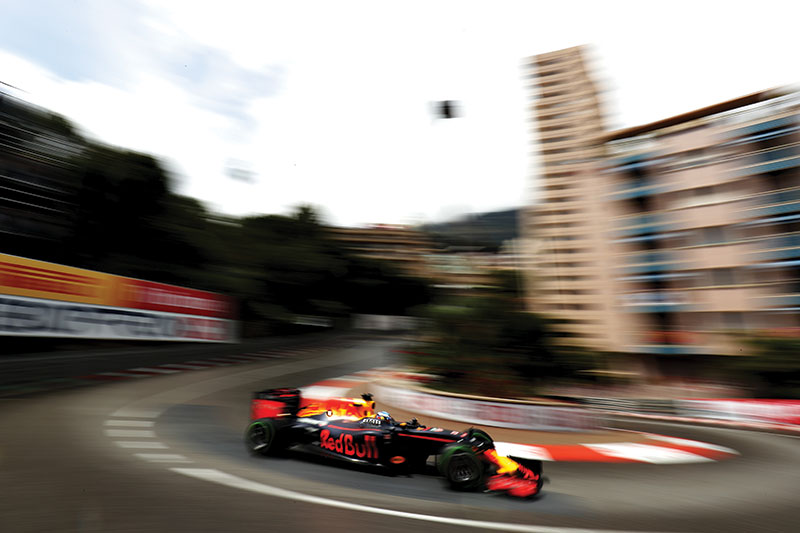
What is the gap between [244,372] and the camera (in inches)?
759

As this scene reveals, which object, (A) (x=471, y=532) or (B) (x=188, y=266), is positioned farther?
(B) (x=188, y=266)

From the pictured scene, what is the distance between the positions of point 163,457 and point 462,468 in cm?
433

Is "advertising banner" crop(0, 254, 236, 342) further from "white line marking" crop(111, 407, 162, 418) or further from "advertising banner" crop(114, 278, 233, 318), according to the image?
"white line marking" crop(111, 407, 162, 418)

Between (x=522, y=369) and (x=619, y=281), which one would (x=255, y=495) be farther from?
(x=619, y=281)

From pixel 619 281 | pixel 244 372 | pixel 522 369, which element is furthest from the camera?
pixel 619 281

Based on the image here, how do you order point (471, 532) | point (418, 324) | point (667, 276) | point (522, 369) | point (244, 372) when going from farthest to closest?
point (667, 276) < point (244, 372) < point (418, 324) < point (522, 369) < point (471, 532)

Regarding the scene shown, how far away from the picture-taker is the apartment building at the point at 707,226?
24641 mm

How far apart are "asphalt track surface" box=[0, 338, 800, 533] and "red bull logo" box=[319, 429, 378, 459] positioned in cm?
29

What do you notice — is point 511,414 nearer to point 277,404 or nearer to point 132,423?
point 277,404

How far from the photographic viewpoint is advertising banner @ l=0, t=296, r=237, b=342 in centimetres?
1383

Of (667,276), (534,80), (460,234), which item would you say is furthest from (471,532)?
(534,80)

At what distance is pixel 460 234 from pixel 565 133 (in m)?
42.6

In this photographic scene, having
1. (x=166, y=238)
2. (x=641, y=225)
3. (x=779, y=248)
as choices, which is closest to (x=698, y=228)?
(x=641, y=225)

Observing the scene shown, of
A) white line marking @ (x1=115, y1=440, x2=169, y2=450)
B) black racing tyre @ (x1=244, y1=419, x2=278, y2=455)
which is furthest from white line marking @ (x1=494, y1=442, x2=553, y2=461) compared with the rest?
white line marking @ (x1=115, y1=440, x2=169, y2=450)
